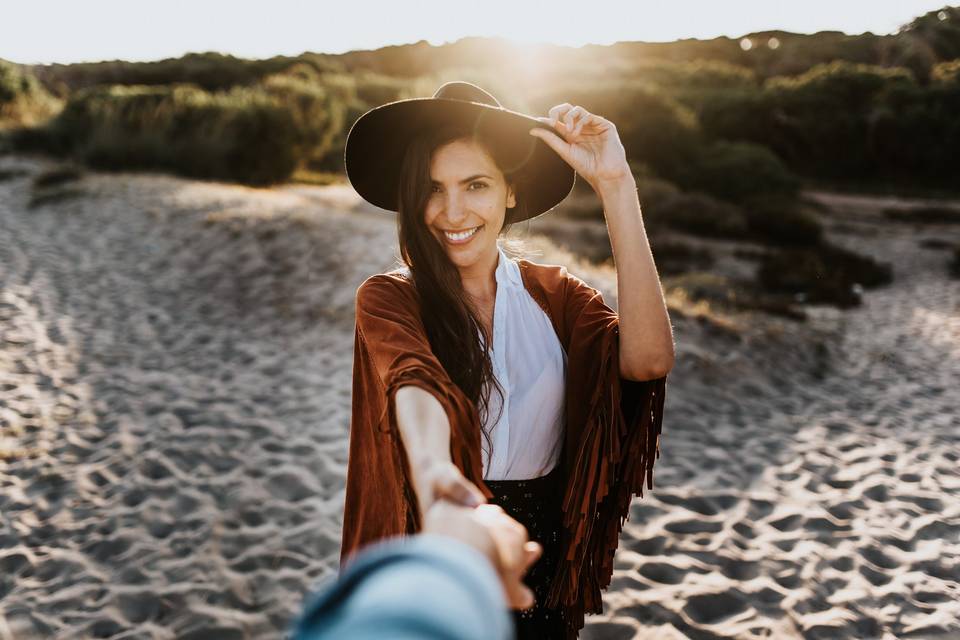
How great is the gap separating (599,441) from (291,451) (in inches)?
158

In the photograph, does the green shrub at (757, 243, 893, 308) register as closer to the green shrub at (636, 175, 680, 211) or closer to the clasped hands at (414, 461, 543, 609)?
the green shrub at (636, 175, 680, 211)

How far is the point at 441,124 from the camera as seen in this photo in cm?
158

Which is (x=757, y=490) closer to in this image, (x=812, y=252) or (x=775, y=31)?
(x=812, y=252)

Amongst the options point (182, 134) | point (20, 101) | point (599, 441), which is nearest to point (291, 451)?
point (599, 441)

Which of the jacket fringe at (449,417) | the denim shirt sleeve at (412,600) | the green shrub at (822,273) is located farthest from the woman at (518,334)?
the green shrub at (822,273)

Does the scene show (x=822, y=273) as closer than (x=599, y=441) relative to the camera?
No

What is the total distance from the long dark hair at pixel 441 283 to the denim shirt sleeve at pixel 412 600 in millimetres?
950

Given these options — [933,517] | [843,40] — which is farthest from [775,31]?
[933,517]

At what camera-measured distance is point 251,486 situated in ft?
14.8

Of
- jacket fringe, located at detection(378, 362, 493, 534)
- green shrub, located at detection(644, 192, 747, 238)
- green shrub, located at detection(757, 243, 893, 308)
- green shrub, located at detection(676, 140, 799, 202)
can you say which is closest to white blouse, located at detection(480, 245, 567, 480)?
jacket fringe, located at detection(378, 362, 493, 534)

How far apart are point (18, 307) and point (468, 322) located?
311 inches

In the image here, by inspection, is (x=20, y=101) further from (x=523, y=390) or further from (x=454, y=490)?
(x=454, y=490)

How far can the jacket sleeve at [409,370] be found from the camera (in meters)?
1.19

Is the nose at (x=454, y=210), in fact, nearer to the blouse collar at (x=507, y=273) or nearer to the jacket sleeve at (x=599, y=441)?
the blouse collar at (x=507, y=273)
